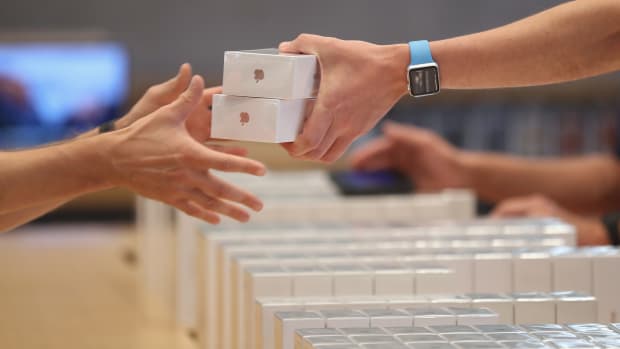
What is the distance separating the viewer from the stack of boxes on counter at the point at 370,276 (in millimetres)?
1461

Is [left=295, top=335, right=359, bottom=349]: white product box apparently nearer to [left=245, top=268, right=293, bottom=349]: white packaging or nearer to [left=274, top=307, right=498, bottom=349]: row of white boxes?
[left=274, top=307, right=498, bottom=349]: row of white boxes

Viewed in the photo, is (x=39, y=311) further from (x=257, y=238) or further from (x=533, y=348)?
(x=533, y=348)

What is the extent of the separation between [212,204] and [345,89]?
0.97ft

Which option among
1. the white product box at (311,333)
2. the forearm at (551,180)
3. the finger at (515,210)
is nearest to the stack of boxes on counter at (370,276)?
the white product box at (311,333)

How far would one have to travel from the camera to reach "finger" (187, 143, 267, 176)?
172cm

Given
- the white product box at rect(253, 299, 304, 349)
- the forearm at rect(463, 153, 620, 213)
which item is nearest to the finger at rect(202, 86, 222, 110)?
the white product box at rect(253, 299, 304, 349)

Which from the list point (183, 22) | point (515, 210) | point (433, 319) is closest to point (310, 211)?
point (515, 210)

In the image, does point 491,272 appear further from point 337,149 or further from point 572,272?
point 337,149

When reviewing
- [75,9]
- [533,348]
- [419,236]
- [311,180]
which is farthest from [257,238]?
[75,9]

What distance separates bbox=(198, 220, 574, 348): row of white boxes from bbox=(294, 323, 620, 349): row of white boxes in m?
0.31

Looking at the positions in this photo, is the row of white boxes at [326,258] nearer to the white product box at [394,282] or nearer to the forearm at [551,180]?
the white product box at [394,282]

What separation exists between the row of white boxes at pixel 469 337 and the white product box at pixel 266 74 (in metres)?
0.39

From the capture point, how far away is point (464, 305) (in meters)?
1.66

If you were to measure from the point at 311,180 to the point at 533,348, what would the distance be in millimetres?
1879
